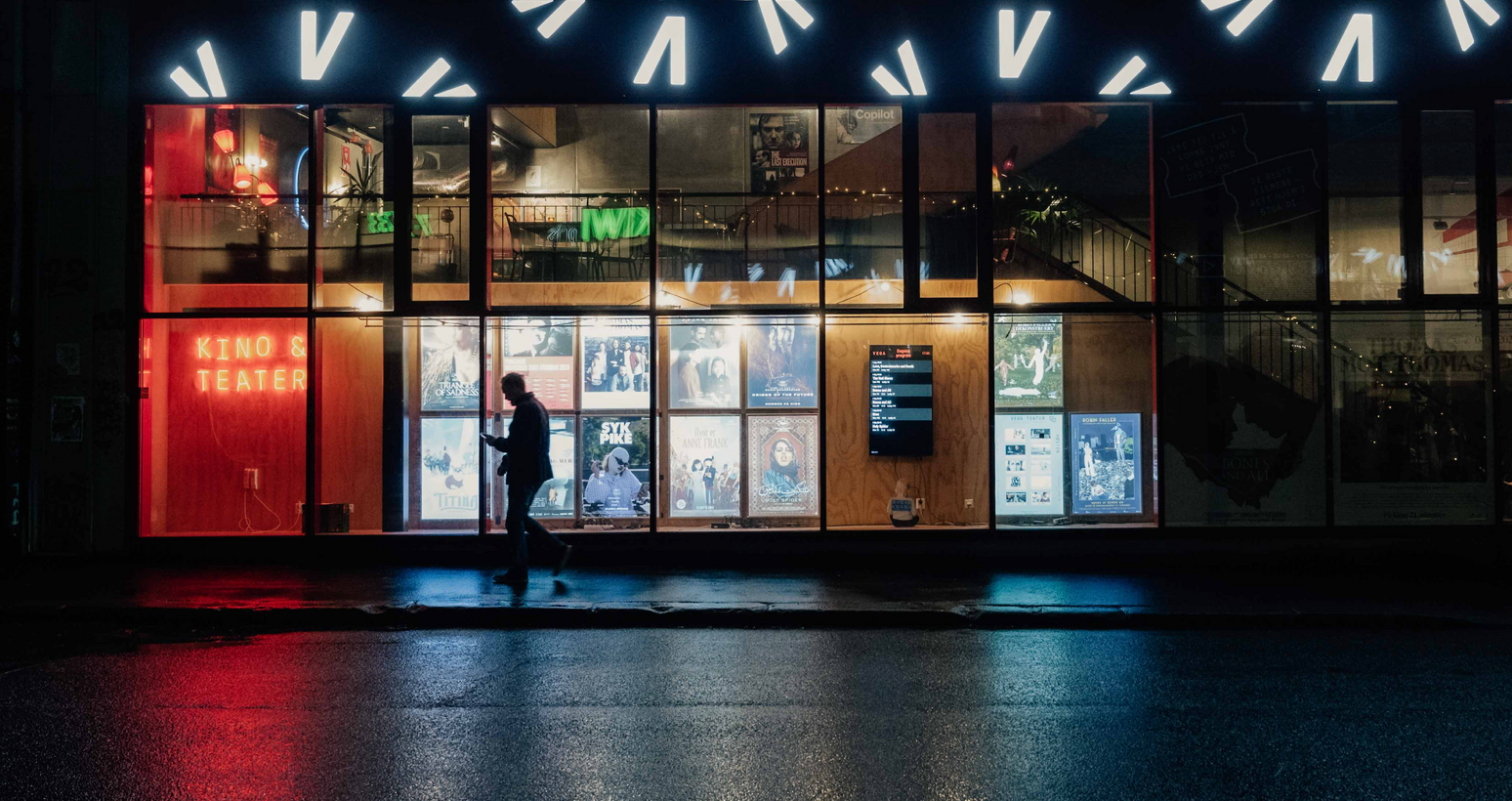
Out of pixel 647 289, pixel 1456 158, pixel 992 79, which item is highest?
pixel 992 79

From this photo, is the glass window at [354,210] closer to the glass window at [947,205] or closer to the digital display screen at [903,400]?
the digital display screen at [903,400]

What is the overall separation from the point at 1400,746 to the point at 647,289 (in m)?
8.71

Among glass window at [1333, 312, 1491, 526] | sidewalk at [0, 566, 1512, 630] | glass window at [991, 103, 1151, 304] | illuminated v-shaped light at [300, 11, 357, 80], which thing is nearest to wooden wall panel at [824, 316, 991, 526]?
glass window at [991, 103, 1151, 304]

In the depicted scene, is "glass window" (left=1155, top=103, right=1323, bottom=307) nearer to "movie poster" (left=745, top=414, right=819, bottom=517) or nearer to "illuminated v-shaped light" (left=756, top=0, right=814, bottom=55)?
"illuminated v-shaped light" (left=756, top=0, right=814, bottom=55)

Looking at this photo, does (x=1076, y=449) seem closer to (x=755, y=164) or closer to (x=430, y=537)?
(x=755, y=164)

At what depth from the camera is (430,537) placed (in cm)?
1160

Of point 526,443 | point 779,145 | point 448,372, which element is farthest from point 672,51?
point 526,443

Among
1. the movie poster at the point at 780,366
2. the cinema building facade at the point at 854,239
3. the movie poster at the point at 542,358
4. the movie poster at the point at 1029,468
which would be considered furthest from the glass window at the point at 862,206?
the movie poster at the point at 542,358

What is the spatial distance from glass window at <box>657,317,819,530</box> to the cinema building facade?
39cm

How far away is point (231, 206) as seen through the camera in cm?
1184

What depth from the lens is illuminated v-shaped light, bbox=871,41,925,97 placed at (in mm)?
11508

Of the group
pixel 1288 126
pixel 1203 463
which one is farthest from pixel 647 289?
pixel 1288 126

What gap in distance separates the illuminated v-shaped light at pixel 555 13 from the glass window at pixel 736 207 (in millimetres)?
1502

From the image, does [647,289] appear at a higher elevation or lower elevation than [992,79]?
lower
